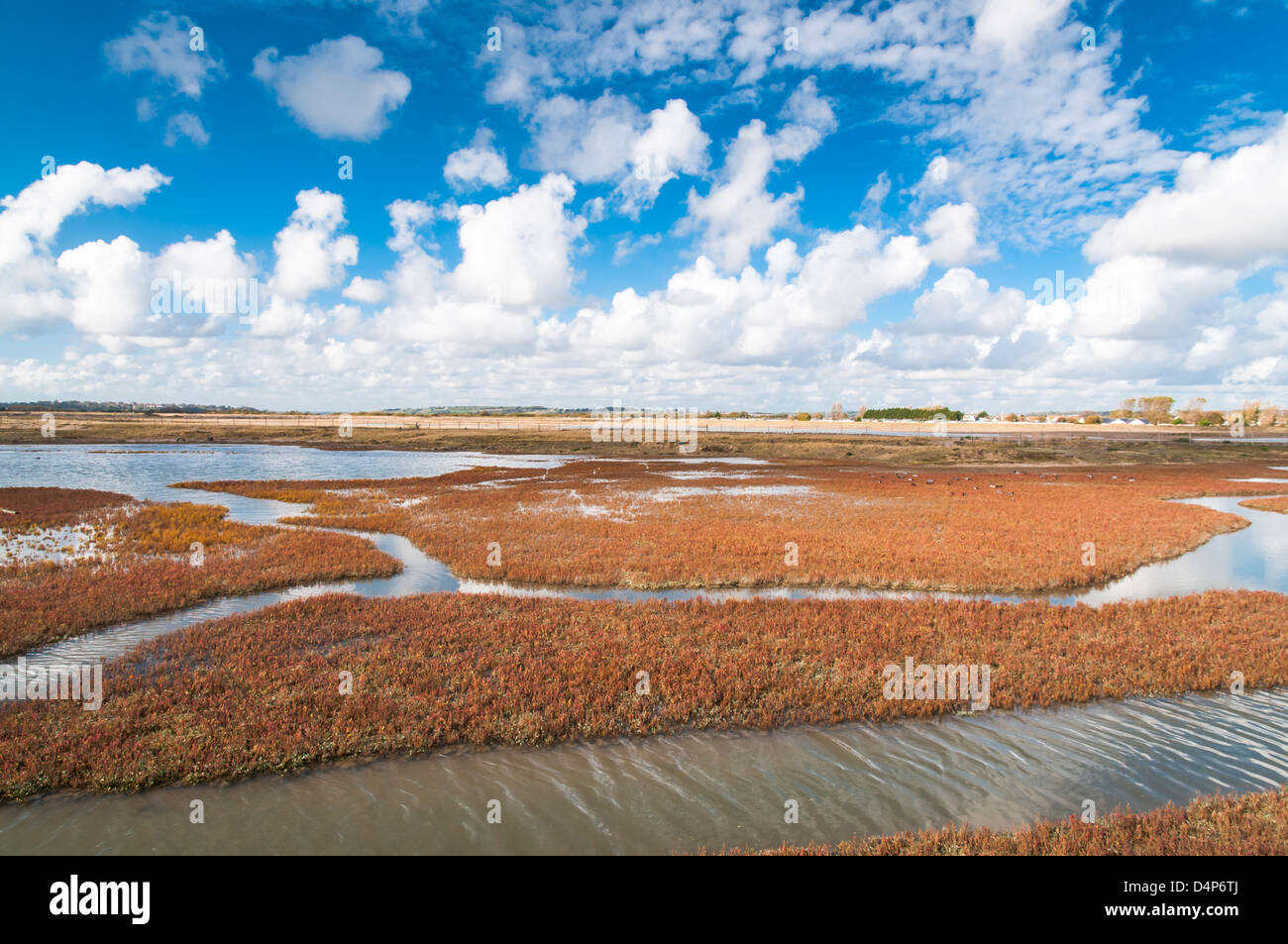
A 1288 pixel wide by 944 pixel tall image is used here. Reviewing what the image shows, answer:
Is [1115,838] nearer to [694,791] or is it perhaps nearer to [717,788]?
[717,788]

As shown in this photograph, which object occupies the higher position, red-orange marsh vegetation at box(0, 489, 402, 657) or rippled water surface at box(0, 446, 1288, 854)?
red-orange marsh vegetation at box(0, 489, 402, 657)

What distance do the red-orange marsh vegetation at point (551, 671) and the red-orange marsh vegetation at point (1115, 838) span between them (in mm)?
3574

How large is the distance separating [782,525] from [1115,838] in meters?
24.8

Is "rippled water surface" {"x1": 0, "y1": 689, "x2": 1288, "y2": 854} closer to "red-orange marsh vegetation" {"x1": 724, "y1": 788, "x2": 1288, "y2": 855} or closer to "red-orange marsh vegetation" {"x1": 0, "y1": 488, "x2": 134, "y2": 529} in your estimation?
"red-orange marsh vegetation" {"x1": 724, "y1": 788, "x2": 1288, "y2": 855}

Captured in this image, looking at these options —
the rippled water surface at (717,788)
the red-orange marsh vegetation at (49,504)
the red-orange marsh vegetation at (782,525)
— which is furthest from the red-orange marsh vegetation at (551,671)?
the red-orange marsh vegetation at (49,504)

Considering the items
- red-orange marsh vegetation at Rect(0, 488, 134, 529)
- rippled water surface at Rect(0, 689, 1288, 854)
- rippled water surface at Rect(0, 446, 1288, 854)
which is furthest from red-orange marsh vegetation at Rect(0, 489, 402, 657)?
rippled water surface at Rect(0, 446, 1288, 854)

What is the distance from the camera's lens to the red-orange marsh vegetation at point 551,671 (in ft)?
31.7

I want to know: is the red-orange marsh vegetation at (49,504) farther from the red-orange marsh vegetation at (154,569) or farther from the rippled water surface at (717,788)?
the rippled water surface at (717,788)

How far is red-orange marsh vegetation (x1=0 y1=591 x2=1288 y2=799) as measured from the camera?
9648 mm

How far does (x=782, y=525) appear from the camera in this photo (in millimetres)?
32062

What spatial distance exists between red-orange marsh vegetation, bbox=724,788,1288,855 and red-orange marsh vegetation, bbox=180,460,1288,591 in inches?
532

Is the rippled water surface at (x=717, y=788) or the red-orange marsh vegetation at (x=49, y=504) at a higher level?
the red-orange marsh vegetation at (x=49, y=504)

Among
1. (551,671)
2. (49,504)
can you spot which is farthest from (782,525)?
(49,504)
